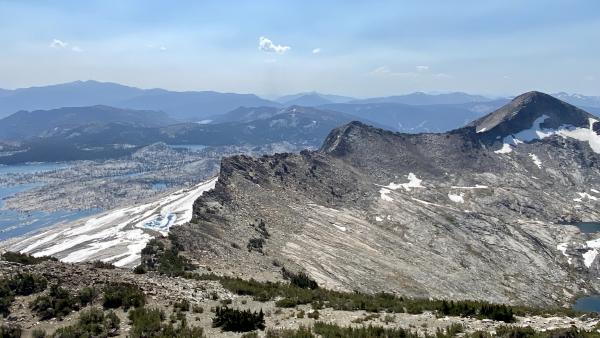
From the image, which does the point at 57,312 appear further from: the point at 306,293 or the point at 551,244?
the point at 551,244

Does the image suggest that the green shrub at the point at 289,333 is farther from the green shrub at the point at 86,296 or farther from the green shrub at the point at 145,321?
the green shrub at the point at 86,296

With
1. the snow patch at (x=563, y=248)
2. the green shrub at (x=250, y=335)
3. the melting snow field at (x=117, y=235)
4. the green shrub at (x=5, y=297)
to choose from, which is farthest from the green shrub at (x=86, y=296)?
the snow patch at (x=563, y=248)

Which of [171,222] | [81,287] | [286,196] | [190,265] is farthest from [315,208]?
[81,287]

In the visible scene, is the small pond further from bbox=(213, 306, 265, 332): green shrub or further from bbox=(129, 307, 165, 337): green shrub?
bbox=(129, 307, 165, 337): green shrub

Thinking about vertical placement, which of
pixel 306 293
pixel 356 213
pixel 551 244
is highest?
pixel 306 293

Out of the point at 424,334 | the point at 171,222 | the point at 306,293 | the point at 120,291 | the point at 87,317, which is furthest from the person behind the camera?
the point at 171,222

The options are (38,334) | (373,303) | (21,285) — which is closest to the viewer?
(38,334)

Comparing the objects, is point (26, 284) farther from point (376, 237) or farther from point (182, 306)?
point (376, 237)

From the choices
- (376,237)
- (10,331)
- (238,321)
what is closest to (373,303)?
(238,321)
